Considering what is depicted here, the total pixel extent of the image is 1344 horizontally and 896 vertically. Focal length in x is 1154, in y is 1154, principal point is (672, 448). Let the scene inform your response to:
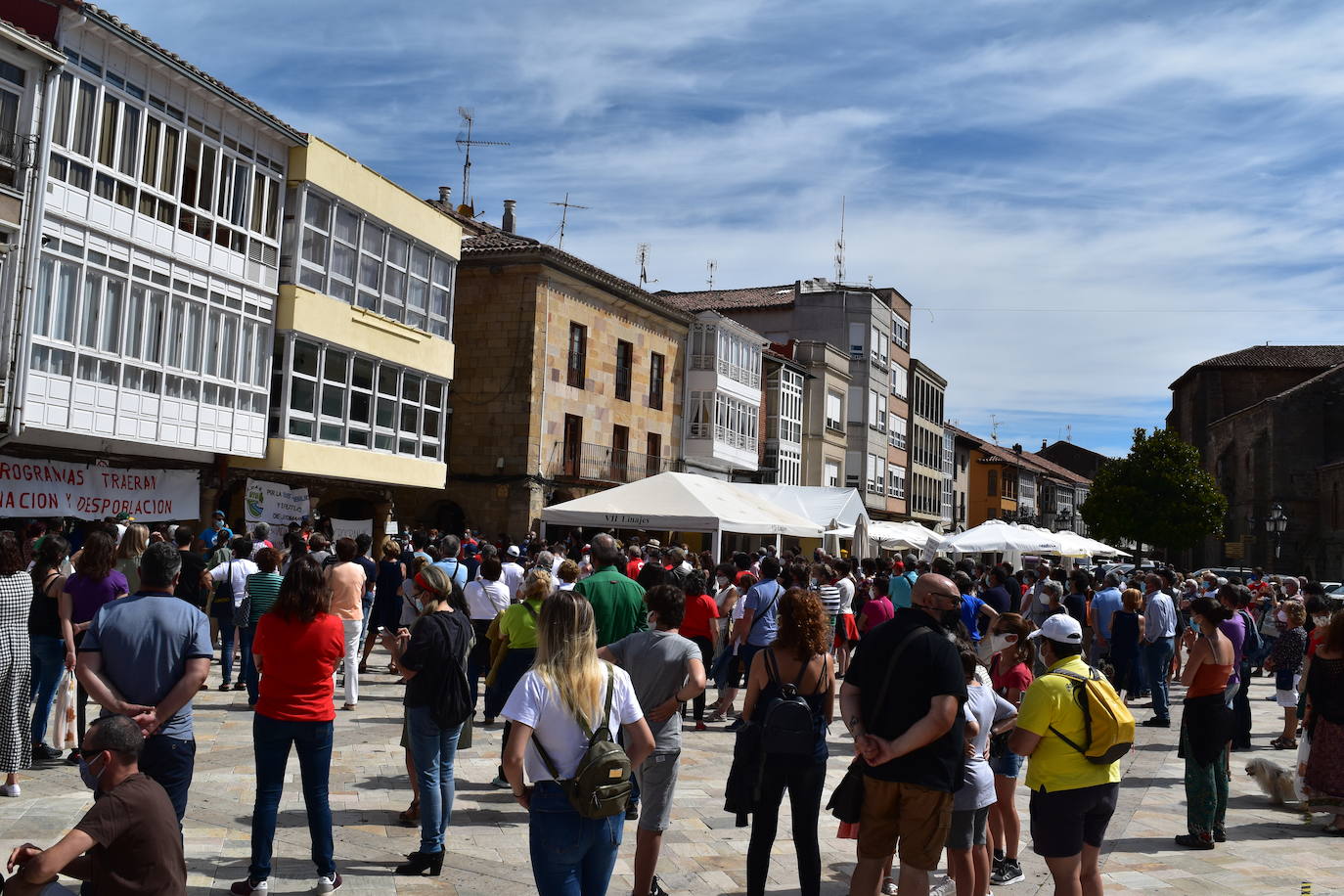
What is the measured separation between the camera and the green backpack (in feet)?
13.5

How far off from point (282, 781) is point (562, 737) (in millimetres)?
2209

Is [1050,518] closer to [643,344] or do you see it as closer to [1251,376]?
[1251,376]

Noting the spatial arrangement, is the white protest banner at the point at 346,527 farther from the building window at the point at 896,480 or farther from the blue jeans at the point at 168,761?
the building window at the point at 896,480

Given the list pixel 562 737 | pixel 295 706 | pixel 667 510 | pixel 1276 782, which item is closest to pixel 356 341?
pixel 667 510

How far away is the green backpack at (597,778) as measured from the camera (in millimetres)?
4121

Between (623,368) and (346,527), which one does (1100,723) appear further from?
(623,368)

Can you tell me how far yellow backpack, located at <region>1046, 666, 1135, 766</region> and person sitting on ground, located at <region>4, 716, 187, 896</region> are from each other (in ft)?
12.7

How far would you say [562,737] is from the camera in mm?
4238

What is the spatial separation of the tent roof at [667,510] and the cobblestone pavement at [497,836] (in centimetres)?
766

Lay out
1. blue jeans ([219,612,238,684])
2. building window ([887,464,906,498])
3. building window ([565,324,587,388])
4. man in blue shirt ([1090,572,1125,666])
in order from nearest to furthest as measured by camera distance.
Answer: blue jeans ([219,612,238,684])
man in blue shirt ([1090,572,1125,666])
building window ([565,324,587,388])
building window ([887,464,906,498])

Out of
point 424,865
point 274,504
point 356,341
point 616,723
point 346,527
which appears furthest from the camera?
point 356,341

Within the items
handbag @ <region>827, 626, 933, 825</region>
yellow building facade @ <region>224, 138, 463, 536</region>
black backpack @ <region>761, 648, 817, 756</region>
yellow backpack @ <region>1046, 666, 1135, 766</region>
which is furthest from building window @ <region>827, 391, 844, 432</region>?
handbag @ <region>827, 626, 933, 825</region>

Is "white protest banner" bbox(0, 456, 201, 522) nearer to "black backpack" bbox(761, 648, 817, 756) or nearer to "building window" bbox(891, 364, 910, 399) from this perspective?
"black backpack" bbox(761, 648, 817, 756)

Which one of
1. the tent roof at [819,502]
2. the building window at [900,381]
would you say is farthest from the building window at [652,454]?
the building window at [900,381]
